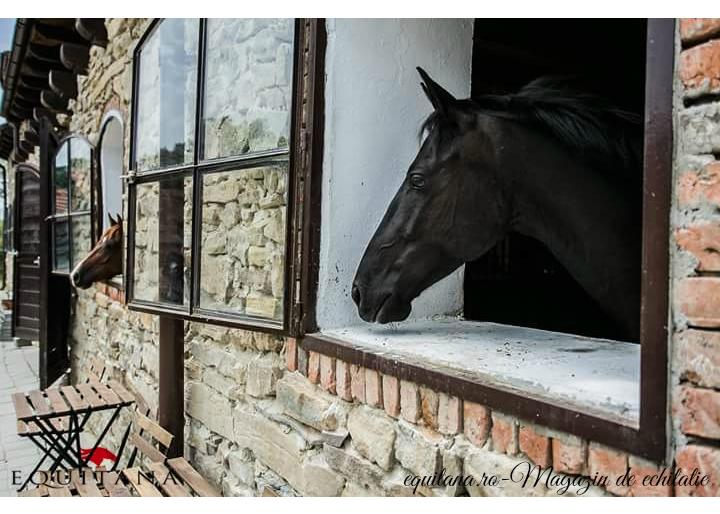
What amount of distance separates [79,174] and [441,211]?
15.2 feet

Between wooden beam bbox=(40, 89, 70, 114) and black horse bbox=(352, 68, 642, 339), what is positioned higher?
wooden beam bbox=(40, 89, 70, 114)

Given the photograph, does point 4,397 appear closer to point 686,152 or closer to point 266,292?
point 266,292

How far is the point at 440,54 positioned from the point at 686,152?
144 centimetres

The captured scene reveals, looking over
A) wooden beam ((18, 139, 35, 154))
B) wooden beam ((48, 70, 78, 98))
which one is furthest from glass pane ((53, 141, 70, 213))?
wooden beam ((18, 139, 35, 154))

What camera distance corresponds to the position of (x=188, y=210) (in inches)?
112

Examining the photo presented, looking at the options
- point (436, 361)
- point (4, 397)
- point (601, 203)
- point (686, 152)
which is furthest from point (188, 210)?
point (4, 397)

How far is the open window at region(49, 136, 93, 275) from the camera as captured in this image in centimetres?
520

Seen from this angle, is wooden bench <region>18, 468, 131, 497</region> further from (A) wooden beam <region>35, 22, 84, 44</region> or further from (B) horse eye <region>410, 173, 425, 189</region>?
(A) wooden beam <region>35, 22, 84, 44</region>

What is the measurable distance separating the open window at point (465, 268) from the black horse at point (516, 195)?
7 cm

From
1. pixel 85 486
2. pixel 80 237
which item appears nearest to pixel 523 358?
pixel 85 486

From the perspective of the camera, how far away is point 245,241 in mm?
2461

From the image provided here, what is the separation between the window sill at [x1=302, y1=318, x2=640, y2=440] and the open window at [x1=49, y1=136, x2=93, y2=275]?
13.1ft

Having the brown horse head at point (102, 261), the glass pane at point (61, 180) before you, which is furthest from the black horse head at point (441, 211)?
the glass pane at point (61, 180)
